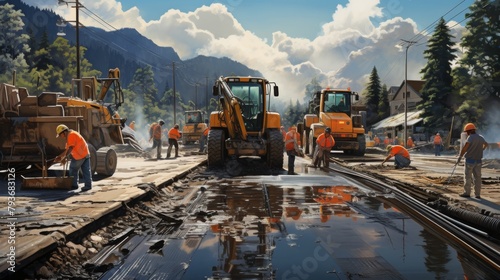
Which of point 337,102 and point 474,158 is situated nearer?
point 474,158

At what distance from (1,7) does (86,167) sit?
2398 inches

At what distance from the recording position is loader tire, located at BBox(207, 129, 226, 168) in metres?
17.5

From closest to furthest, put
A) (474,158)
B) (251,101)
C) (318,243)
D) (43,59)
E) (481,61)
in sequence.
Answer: (318,243) < (474,158) < (251,101) < (481,61) < (43,59)

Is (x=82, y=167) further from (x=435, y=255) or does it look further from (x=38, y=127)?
(x=435, y=255)

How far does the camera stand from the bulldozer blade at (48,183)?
1129 centimetres

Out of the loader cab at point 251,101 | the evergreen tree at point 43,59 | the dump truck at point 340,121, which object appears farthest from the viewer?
the evergreen tree at point 43,59

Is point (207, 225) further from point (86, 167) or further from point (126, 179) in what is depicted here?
point (126, 179)

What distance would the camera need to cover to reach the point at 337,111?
26109 mm

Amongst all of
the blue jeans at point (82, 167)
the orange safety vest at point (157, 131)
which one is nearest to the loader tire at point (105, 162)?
the blue jeans at point (82, 167)

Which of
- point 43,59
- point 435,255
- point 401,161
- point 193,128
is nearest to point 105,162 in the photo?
point 435,255

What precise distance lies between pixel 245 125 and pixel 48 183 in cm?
832

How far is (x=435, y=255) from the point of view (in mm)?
5934

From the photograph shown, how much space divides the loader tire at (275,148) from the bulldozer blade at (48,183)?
25.9ft

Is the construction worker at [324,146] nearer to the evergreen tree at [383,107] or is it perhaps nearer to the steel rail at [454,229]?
the steel rail at [454,229]
